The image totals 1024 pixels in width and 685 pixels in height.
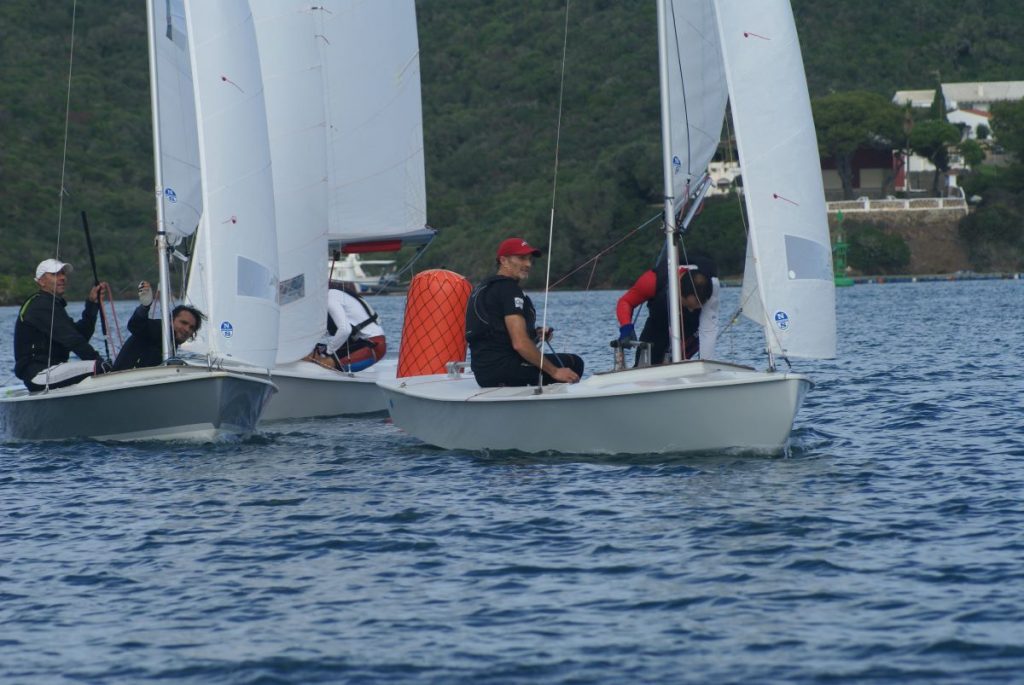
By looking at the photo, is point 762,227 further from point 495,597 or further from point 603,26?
point 603,26

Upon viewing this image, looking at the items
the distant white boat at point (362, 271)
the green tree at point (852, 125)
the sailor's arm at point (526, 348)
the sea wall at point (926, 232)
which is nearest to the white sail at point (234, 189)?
the sailor's arm at point (526, 348)

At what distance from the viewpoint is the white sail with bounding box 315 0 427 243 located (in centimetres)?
2073

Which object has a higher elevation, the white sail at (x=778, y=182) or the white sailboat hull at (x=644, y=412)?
the white sail at (x=778, y=182)

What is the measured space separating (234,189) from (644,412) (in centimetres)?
498

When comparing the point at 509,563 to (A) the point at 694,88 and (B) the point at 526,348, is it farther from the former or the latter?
(A) the point at 694,88

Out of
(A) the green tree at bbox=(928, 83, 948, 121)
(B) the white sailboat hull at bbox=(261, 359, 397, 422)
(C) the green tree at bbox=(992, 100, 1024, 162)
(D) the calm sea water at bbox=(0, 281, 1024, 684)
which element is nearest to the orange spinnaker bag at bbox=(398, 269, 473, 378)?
(D) the calm sea water at bbox=(0, 281, 1024, 684)

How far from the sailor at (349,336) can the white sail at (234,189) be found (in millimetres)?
3394

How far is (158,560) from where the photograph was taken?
1044cm

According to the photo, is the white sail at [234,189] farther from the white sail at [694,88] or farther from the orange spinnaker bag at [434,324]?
the white sail at [694,88]

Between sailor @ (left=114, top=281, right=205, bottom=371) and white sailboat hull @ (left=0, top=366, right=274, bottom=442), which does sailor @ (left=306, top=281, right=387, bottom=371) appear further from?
white sailboat hull @ (left=0, top=366, right=274, bottom=442)

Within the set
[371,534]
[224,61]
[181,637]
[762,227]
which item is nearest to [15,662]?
[181,637]

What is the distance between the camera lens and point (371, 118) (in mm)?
20938

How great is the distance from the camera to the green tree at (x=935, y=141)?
10450 centimetres

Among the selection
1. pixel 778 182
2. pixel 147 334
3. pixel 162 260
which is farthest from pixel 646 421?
pixel 147 334
